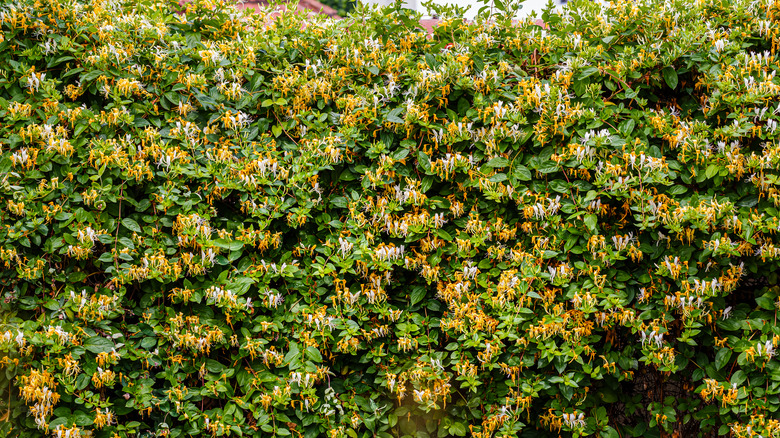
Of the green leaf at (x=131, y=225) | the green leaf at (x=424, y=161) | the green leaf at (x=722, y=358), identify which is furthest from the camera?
the green leaf at (x=424, y=161)

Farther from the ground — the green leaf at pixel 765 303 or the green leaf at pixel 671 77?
the green leaf at pixel 671 77

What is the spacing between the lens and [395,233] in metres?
2.98

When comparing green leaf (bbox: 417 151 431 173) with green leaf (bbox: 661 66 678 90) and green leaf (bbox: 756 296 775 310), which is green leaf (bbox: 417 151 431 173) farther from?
green leaf (bbox: 756 296 775 310)

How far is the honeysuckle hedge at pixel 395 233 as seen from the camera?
2.79 m

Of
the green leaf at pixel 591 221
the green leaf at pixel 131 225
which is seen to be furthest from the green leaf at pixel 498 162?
the green leaf at pixel 131 225

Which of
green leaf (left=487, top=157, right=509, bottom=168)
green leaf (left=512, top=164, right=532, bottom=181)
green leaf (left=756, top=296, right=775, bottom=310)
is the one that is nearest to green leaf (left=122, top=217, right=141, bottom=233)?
green leaf (left=487, top=157, right=509, bottom=168)

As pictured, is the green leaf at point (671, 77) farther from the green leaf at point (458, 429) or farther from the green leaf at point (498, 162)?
the green leaf at point (458, 429)

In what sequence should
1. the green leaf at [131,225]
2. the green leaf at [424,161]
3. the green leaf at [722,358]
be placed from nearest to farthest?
the green leaf at [722,358] → the green leaf at [131,225] → the green leaf at [424,161]

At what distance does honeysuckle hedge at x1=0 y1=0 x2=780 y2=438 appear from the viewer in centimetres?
279

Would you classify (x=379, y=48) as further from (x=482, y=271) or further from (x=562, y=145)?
(x=482, y=271)

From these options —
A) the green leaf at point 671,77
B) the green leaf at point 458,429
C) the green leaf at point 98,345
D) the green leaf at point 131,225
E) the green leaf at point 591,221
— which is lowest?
the green leaf at point 458,429

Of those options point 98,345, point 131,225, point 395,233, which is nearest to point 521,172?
point 395,233

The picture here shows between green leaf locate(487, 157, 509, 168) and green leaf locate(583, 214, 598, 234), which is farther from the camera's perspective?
green leaf locate(487, 157, 509, 168)

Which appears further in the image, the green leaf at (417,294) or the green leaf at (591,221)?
the green leaf at (417,294)
